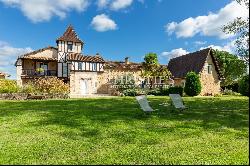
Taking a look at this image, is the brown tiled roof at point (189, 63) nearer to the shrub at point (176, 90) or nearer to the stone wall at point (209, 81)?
the stone wall at point (209, 81)

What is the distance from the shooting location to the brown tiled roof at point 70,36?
42.0 meters

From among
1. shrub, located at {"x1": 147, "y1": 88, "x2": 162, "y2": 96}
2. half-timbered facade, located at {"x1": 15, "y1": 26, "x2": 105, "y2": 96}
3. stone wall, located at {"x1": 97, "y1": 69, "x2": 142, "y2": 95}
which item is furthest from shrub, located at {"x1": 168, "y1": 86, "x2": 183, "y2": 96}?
half-timbered facade, located at {"x1": 15, "y1": 26, "x2": 105, "y2": 96}

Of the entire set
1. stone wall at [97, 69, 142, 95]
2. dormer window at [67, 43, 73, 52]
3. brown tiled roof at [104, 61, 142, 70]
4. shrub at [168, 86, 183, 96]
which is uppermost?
dormer window at [67, 43, 73, 52]

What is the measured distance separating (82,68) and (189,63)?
14903 millimetres

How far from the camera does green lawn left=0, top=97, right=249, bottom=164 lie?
22.8ft

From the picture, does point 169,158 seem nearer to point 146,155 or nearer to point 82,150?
point 146,155

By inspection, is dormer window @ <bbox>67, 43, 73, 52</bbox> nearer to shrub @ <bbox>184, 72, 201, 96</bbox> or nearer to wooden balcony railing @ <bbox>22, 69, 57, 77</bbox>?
wooden balcony railing @ <bbox>22, 69, 57, 77</bbox>

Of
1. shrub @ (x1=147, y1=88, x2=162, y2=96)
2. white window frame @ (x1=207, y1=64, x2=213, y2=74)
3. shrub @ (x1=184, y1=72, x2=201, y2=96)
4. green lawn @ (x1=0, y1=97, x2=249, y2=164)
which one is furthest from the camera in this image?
white window frame @ (x1=207, y1=64, x2=213, y2=74)

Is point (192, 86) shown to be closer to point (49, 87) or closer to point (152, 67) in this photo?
point (152, 67)

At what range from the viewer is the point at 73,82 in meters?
40.2

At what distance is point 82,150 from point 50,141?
151cm

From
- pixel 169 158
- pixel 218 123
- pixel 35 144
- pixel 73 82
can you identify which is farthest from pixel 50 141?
pixel 73 82

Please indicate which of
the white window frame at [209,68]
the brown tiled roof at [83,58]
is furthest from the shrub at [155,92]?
the brown tiled roof at [83,58]

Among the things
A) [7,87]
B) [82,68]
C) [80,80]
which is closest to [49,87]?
[7,87]
